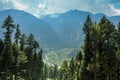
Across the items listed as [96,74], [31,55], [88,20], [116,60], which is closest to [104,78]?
[96,74]

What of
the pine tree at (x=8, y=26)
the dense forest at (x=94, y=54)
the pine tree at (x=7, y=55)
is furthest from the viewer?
the pine tree at (x=8, y=26)

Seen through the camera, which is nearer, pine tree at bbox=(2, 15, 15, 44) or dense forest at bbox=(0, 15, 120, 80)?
dense forest at bbox=(0, 15, 120, 80)

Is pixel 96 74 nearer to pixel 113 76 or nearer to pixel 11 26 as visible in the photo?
pixel 113 76

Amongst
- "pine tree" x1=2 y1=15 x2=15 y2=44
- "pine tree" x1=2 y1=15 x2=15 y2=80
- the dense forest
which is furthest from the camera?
"pine tree" x1=2 y1=15 x2=15 y2=44

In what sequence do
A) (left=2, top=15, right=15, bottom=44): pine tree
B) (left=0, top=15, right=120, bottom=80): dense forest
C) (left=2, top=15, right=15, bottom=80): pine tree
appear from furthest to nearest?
1. (left=2, top=15, right=15, bottom=44): pine tree
2. (left=2, top=15, right=15, bottom=80): pine tree
3. (left=0, top=15, right=120, bottom=80): dense forest

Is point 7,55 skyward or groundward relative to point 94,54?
skyward

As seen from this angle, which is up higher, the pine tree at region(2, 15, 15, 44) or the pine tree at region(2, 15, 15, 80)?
the pine tree at region(2, 15, 15, 44)

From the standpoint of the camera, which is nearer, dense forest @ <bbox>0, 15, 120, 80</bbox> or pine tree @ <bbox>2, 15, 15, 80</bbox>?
dense forest @ <bbox>0, 15, 120, 80</bbox>

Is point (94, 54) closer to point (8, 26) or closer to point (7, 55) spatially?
point (7, 55)

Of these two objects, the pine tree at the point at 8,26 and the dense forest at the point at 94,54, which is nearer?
the dense forest at the point at 94,54

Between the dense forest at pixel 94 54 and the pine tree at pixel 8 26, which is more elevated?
the pine tree at pixel 8 26

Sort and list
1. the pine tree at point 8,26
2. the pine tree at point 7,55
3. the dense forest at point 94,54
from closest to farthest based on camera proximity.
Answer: the dense forest at point 94,54
the pine tree at point 7,55
the pine tree at point 8,26

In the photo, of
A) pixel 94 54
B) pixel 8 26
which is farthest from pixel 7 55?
pixel 94 54

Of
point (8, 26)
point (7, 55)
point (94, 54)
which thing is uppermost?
point (8, 26)
